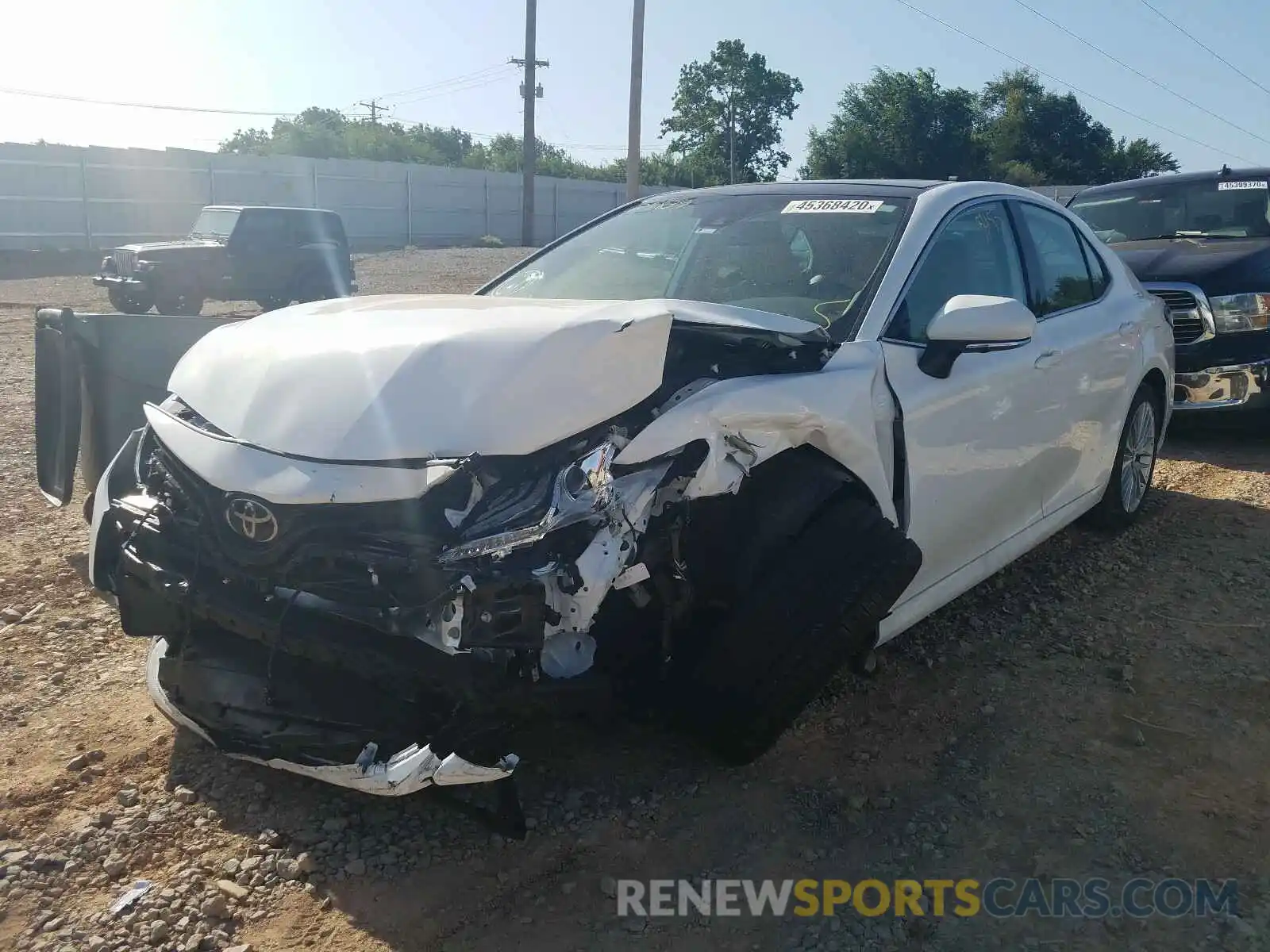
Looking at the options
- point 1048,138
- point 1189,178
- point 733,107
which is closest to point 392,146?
point 733,107

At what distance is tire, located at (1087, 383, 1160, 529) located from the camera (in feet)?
16.4

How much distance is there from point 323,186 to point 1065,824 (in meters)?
33.7

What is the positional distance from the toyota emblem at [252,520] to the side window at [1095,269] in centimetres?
374

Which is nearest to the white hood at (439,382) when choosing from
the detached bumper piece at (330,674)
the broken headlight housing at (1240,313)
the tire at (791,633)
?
the detached bumper piece at (330,674)

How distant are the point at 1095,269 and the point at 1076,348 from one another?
78 centimetres

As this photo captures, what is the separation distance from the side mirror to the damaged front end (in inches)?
41.7

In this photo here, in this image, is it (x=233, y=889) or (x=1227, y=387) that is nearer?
(x=233, y=889)

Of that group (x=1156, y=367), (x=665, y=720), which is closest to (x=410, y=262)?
(x=1156, y=367)

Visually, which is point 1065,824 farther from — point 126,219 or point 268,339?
point 126,219

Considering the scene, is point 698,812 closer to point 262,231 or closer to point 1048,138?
point 262,231

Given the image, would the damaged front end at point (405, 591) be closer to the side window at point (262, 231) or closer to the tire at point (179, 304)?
the tire at point (179, 304)

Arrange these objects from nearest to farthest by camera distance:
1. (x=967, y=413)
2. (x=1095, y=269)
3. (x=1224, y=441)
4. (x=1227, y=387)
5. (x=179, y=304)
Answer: (x=967, y=413)
(x=1095, y=269)
(x=1227, y=387)
(x=1224, y=441)
(x=179, y=304)

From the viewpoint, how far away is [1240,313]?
→ 693cm

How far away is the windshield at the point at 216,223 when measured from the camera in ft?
56.0
